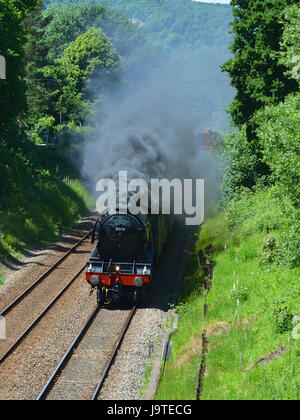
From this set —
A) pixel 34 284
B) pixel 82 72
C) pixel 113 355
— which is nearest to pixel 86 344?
pixel 113 355

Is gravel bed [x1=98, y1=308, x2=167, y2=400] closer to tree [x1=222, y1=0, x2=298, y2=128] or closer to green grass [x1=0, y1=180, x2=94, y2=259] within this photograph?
green grass [x1=0, y1=180, x2=94, y2=259]

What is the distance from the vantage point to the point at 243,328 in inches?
575

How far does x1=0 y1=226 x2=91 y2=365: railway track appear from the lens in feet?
51.3

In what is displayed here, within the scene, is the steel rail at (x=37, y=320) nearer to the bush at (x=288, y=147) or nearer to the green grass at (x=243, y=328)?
the green grass at (x=243, y=328)

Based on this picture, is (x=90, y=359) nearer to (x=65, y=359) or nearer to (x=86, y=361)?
(x=86, y=361)

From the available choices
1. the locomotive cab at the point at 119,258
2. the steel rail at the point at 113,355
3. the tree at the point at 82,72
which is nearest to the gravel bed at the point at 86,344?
the steel rail at the point at 113,355

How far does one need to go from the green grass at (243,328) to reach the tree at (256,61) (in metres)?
5.48

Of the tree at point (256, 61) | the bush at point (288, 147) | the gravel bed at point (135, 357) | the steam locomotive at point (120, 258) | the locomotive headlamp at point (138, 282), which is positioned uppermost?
the tree at point (256, 61)

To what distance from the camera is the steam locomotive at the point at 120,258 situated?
711 inches

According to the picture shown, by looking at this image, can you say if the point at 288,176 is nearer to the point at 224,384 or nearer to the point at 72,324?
the point at 224,384

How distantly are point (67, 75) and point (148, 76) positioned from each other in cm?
2379

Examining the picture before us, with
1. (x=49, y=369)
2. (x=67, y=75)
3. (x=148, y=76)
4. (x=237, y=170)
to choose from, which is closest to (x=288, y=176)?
(x=49, y=369)

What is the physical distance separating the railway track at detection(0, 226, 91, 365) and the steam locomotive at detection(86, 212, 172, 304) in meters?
1.89

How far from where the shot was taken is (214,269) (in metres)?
21.5
